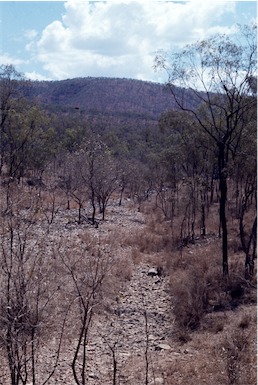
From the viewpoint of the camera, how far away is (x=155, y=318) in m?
11.0

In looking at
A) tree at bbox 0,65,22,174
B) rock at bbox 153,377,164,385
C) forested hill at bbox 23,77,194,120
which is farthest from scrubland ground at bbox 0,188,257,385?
forested hill at bbox 23,77,194,120

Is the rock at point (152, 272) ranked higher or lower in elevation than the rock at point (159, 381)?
higher

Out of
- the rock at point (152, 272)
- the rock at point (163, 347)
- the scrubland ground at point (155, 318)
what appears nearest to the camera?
the scrubland ground at point (155, 318)

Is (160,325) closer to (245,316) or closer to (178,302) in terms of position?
(178,302)

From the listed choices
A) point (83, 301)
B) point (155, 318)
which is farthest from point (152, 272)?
point (83, 301)

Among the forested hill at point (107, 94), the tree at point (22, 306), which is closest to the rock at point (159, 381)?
the tree at point (22, 306)

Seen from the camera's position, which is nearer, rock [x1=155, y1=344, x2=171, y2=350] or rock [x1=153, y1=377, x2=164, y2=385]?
rock [x1=153, y1=377, x2=164, y2=385]

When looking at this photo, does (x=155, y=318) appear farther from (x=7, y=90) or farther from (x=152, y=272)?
(x=7, y=90)

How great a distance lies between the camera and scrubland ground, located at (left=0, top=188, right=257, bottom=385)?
7.82 meters

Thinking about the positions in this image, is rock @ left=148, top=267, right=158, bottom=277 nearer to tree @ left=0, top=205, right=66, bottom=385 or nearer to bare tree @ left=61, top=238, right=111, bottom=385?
bare tree @ left=61, top=238, right=111, bottom=385

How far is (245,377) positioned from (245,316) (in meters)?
2.79

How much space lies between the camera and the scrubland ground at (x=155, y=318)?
25.6 ft

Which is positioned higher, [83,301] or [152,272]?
[83,301]

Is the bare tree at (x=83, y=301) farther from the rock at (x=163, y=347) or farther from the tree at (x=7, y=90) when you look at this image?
the tree at (x=7, y=90)
